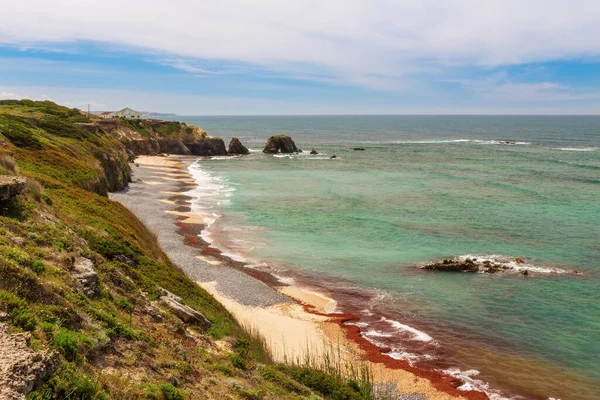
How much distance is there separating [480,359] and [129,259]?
18.6 meters

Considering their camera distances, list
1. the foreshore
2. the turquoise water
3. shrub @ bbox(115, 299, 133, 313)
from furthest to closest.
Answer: the turquoise water
the foreshore
shrub @ bbox(115, 299, 133, 313)

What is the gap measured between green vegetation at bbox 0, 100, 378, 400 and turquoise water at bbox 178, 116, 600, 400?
36.1 feet

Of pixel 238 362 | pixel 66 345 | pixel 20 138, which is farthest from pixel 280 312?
pixel 20 138

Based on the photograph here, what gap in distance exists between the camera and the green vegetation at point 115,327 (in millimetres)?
9750

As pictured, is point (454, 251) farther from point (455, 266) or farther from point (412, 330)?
point (412, 330)

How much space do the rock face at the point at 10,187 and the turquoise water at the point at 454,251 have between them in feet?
62.6

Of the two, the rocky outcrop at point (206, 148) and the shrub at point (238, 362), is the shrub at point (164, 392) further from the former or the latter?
the rocky outcrop at point (206, 148)

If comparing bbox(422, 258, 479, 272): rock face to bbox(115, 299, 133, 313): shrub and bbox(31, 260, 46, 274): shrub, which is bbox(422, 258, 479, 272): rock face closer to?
bbox(115, 299, 133, 313): shrub

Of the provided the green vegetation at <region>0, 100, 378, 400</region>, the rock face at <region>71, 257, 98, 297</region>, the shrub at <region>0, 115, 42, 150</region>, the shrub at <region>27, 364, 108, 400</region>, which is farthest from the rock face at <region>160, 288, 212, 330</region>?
the shrub at <region>0, 115, 42, 150</region>

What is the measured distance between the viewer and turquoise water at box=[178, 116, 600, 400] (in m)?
24.1

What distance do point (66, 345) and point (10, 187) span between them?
967 cm

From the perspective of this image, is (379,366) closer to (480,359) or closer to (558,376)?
(480,359)

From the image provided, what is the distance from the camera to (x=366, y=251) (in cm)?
4144

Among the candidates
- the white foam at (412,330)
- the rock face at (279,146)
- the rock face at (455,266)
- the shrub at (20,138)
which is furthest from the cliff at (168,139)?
the white foam at (412,330)
